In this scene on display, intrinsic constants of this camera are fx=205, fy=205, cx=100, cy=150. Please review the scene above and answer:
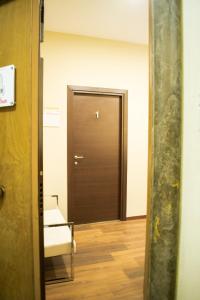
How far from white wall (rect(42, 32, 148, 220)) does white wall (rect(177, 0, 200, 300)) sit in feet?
7.39

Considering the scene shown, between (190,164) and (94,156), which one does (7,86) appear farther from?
(94,156)

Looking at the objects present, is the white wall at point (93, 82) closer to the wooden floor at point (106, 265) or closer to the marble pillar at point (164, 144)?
the wooden floor at point (106, 265)

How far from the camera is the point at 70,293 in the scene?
1778 millimetres

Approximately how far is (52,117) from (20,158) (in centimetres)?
196

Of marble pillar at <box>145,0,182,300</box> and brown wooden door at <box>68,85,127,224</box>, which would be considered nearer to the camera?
marble pillar at <box>145,0,182,300</box>

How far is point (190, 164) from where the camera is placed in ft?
3.25

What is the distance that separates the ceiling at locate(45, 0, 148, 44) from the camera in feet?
7.47

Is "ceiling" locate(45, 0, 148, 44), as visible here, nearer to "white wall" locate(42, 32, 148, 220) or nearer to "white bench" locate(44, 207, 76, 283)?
"white wall" locate(42, 32, 148, 220)

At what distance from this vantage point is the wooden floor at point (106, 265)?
5.86 feet

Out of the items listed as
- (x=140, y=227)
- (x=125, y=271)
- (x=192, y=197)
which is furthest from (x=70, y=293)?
(x=140, y=227)

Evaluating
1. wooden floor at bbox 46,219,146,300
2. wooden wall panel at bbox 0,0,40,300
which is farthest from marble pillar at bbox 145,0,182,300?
wooden floor at bbox 46,219,146,300

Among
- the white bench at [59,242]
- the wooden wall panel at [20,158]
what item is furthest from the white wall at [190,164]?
the white bench at [59,242]

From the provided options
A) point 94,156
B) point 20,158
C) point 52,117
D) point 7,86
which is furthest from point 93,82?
point 20,158

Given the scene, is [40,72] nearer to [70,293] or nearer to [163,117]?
[163,117]
